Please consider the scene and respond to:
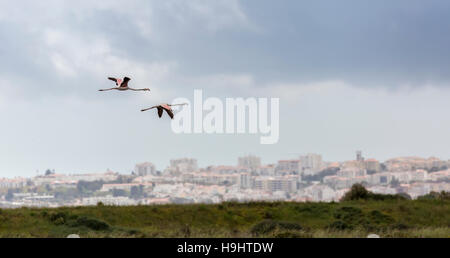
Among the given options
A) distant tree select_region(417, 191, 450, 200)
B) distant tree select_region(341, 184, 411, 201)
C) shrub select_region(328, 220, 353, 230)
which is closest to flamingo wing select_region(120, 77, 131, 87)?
shrub select_region(328, 220, 353, 230)

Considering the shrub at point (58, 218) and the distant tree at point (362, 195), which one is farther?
the distant tree at point (362, 195)

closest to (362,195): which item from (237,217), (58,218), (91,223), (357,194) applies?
(357,194)

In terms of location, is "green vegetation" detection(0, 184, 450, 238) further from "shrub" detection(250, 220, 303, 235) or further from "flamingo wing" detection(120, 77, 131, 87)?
"flamingo wing" detection(120, 77, 131, 87)

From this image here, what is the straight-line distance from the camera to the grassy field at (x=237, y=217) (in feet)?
119

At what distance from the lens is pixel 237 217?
141 feet

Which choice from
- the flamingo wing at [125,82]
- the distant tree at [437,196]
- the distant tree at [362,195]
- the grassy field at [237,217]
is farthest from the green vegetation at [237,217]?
the flamingo wing at [125,82]

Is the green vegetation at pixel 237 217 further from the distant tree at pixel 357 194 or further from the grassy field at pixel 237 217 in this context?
the distant tree at pixel 357 194

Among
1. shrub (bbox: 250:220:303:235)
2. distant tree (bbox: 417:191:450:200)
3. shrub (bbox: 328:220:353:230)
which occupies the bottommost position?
shrub (bbox: 328:220:353:230)

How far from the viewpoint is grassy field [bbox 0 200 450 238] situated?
119 ft

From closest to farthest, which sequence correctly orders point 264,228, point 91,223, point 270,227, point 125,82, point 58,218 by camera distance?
1. point 125,82
2. point 264,228
3. point 270,227
4. point 91,223
5. point 58,218

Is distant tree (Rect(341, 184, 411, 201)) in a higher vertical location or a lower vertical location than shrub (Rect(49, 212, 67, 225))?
higher

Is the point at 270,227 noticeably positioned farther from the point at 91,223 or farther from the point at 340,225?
the point at 91,223

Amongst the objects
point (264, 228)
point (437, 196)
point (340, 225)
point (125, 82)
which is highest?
point (125, 82)
